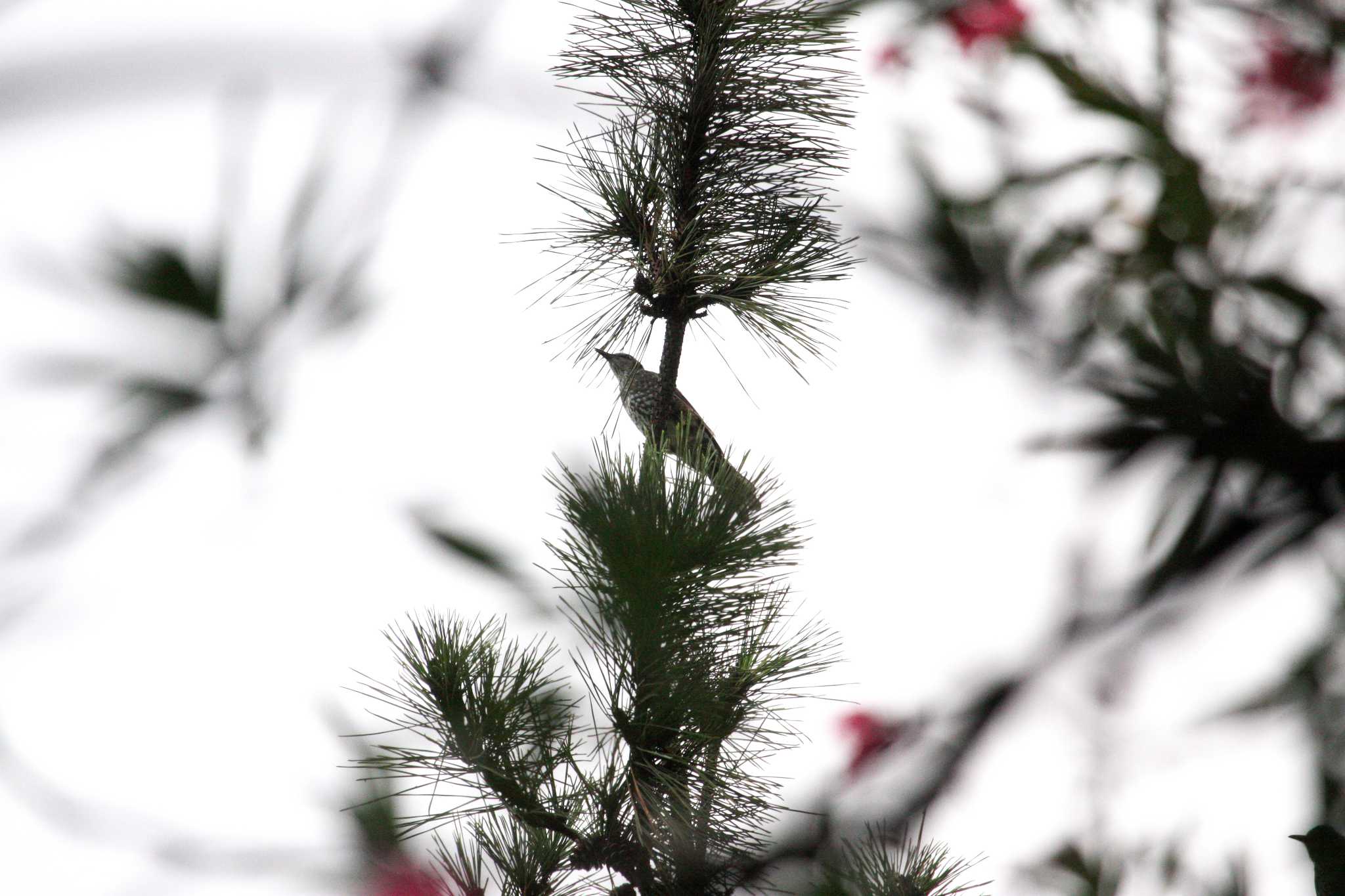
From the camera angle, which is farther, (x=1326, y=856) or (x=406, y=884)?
(x=406, y=884)

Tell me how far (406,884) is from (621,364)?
2.14 ft

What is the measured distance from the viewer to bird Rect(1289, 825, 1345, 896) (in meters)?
0.66

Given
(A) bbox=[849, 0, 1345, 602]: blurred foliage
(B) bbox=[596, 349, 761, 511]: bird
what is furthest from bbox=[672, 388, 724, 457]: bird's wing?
(A) bbox=[849, 0, 1345, 602]: blurred foliage

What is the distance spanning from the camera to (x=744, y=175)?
4.36 ft

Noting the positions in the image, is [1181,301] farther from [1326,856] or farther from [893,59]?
[893,59]

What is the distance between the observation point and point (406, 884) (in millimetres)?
1123

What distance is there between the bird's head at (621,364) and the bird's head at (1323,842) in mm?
869

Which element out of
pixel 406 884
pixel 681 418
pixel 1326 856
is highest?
pixel 681 418

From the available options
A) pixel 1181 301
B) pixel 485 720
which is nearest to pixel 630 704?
pixel 485 720

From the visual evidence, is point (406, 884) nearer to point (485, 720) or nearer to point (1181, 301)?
point (485, 720)

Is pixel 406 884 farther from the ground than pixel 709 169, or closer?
closer

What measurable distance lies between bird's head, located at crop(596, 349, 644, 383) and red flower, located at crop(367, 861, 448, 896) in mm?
618

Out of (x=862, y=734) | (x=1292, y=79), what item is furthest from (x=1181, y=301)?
(x=862, y=734)

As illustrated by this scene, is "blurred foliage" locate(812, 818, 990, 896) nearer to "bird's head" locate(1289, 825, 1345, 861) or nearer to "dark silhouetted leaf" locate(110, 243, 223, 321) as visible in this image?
"bird's head" locate(1289, 825, 1345, 861)
